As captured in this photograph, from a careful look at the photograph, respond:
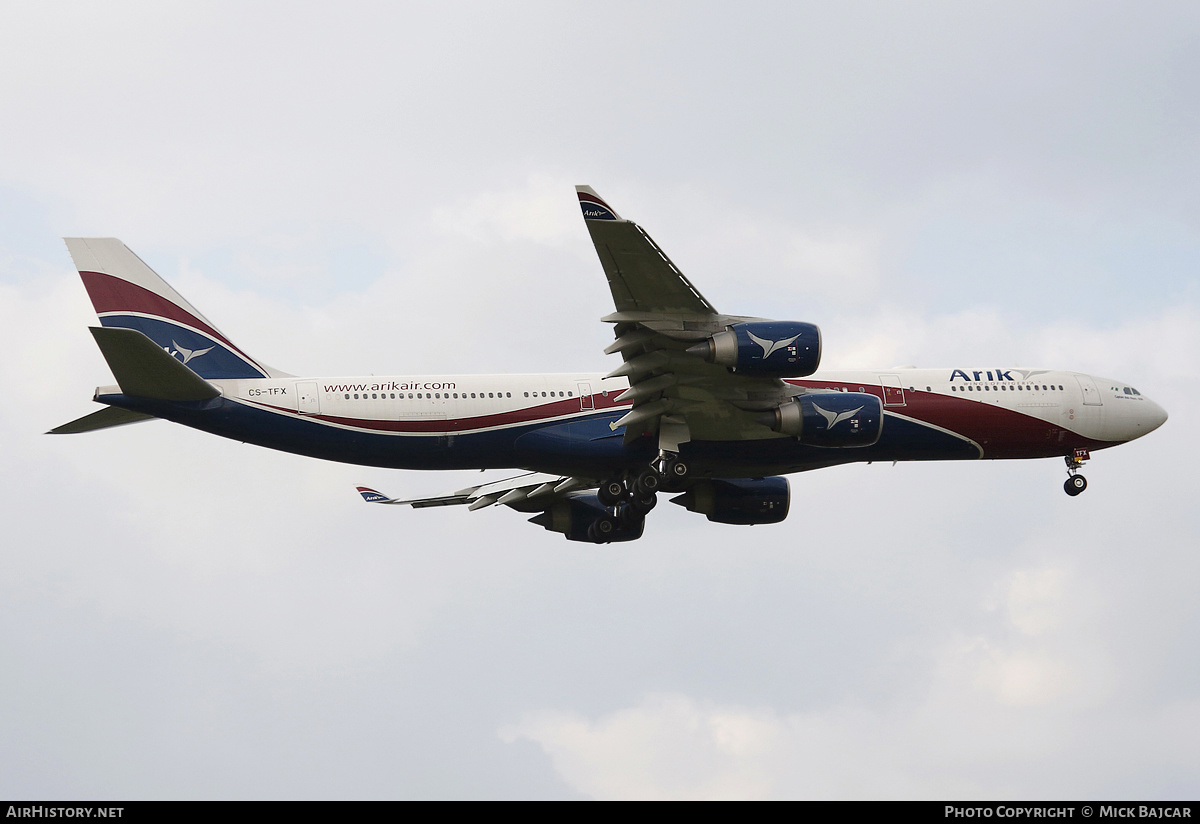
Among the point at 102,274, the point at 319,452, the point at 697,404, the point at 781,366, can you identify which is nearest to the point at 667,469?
the point at 697,404

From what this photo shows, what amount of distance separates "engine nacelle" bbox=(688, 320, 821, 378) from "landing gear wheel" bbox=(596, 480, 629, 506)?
7670 mm

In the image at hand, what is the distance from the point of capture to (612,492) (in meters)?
41.0

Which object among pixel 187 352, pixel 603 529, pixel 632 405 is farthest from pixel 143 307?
pixel 603 529

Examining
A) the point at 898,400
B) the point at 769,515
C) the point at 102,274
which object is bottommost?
the point at 769,515

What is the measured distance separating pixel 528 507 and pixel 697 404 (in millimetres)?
10823

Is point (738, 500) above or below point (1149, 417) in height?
below

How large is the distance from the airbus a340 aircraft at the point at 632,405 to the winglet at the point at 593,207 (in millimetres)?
2865

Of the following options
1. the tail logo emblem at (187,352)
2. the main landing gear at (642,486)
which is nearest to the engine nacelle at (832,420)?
the main landing gear at (642,486)

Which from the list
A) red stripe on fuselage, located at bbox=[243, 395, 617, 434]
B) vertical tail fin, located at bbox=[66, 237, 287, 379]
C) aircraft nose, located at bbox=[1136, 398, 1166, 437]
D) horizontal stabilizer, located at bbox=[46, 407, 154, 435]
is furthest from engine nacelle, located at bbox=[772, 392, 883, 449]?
horizontal stabilizer, located at bbox=[46, 407, 154, 435]

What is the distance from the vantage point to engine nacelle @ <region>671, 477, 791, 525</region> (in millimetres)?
44531

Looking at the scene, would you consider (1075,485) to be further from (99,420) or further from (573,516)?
(99,420)

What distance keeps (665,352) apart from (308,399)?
35.1ft
